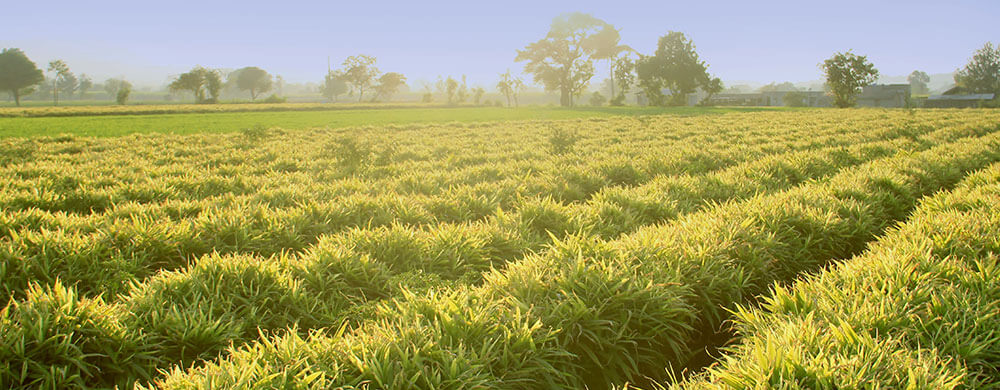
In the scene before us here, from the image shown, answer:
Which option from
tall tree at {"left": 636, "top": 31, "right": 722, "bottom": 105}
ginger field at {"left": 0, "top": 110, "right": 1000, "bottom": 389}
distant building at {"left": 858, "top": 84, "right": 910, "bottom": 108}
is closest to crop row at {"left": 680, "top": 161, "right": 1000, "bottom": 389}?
ginger field at {"left": 0, "top": 110, "right": 1000, "bottom": 389}

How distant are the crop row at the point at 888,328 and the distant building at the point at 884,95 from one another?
10226cm

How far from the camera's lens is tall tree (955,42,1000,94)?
3590 inches

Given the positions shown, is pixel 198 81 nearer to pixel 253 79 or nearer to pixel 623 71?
pixel 253 79

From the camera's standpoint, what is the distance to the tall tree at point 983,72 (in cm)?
9119

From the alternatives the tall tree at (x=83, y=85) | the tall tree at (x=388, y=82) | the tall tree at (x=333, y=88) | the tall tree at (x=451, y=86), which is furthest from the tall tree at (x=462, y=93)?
the tall tree at (x=83, y=85)

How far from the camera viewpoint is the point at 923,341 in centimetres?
237

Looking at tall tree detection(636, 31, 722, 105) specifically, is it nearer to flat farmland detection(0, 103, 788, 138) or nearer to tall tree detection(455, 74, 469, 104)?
flat farmland detection(0, 103, 788, 138)

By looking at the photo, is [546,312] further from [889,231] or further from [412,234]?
[889,231]

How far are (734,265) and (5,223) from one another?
7413 millimetres

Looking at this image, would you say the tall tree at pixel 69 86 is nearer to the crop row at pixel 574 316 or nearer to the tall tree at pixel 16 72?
the tall tree at pixel 16 72

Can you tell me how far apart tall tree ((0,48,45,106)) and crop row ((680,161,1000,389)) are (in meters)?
134

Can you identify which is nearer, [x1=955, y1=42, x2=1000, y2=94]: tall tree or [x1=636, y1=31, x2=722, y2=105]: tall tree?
[x1=636, y1=31, x2=722, y2=105]: tall tree

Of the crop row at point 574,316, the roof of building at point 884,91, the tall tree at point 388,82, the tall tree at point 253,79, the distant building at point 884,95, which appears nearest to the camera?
the crop row at point 574,316

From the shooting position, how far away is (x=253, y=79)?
509 ft
